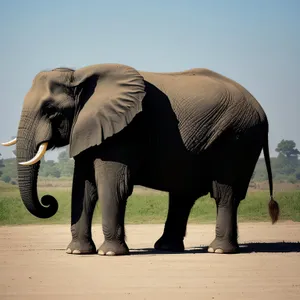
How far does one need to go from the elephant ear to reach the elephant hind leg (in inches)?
86.5

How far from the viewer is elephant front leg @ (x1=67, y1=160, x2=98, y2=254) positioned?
606 inches

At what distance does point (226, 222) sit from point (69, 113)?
303 centimetres

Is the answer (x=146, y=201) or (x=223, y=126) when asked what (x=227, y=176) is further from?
(x=146, y=201)

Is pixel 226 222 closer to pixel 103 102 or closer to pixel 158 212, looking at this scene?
pixel 103 102

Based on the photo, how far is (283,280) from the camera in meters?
12.2

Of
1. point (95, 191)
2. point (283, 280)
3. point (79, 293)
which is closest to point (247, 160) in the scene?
Answer: point (95, 191)

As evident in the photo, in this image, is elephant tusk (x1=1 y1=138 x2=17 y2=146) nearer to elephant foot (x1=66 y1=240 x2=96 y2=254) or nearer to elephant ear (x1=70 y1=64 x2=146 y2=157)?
elephant ear (x1=70 y1=64 x2=146 y2=157)

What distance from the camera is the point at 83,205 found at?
15.4 m

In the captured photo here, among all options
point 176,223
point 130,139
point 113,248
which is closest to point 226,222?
point 176,223

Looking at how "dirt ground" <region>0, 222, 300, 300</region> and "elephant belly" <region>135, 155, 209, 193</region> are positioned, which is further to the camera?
"elephant belly" <region>135, 155, 209, 193</region>

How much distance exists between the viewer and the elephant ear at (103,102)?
49.1 ft

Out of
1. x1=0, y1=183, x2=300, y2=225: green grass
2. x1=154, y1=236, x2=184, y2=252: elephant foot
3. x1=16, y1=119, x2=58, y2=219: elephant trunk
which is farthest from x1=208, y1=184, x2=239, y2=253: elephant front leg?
x1=0, y1=183, x2=300, y2=225: green grass

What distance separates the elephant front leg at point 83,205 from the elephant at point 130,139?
2 cm

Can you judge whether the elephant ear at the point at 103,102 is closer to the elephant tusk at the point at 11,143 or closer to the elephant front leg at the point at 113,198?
the elephant front leg at the point at 113,198
